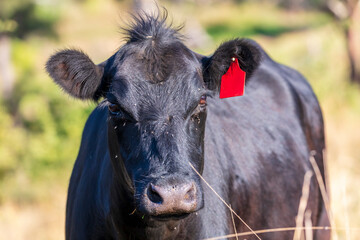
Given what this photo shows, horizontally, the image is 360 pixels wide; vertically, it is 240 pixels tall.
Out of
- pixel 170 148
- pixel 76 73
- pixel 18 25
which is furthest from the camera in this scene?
pixel 18 25

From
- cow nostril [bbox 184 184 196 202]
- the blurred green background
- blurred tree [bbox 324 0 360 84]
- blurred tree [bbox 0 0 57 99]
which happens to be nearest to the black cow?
cow nostril [bbox 184 184 196 202]

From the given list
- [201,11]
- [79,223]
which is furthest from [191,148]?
[201,11]

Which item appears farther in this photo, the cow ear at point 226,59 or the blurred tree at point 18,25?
the blurred tree at point 18,25

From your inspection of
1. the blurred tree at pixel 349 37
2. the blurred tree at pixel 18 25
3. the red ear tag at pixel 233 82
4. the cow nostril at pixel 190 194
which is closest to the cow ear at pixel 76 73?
the red ear tag at pixel 233 82

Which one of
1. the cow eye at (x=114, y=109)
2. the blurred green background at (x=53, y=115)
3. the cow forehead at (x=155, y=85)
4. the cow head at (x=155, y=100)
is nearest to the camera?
the cow head at (x=155, y=100)

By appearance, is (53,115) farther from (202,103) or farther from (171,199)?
(171,199)

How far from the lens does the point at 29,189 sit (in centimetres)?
1540

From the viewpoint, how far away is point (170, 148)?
351 cm

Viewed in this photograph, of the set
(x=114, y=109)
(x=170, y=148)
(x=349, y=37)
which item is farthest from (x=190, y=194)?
(x=349, y=37)

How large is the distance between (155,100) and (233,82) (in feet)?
2.85

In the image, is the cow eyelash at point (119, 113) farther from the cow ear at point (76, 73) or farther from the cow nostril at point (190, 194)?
the cow nostril at point (190, 194)

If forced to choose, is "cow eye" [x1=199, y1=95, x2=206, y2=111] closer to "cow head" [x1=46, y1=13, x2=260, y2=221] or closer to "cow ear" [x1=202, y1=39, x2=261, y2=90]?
"cow head" [x1=46, y1=13, x2=260, y2=221]

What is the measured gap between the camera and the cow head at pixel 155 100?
11.1 feet

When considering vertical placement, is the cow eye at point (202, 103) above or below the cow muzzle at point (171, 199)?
above
